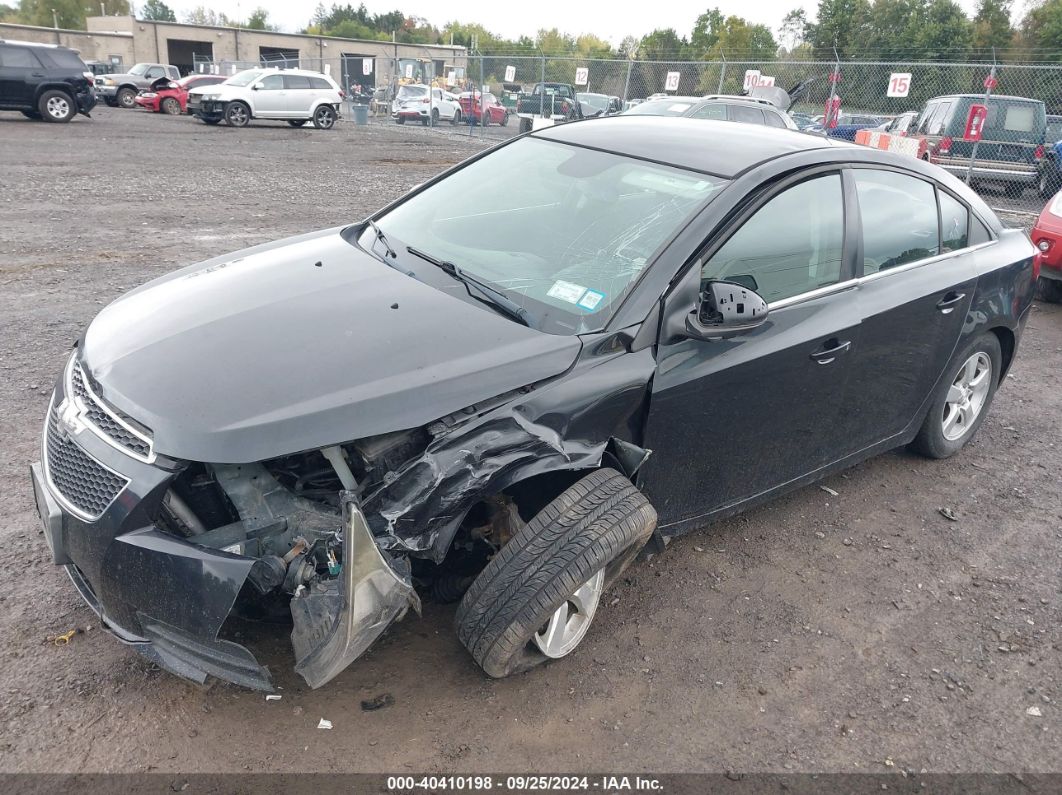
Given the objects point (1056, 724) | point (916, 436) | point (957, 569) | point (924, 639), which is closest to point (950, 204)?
point (916, 436)

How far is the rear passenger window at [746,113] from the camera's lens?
1352cm

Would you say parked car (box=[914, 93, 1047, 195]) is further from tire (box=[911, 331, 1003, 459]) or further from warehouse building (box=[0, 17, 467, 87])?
warehouse building (box=[0, 17, 467, 87])

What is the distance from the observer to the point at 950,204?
4.19 meters

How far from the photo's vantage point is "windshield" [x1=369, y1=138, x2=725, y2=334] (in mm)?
3010

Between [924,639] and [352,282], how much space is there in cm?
263

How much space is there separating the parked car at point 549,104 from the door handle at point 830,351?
2146 centimetres

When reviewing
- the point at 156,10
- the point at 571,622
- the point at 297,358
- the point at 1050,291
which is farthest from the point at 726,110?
the point at 156,10

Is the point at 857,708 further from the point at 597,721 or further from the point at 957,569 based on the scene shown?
the point at 957,569

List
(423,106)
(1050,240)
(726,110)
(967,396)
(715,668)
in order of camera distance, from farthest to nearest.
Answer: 1. (423,106)
2. (726,110)
3. (1050,240)
4. (967,396)
5. (715,668)

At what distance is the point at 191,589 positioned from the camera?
2277 millimetres

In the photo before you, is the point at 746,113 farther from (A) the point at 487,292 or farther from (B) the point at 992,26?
(B) the point at 992,26

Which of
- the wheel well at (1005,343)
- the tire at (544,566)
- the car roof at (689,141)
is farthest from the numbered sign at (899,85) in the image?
the tire at (544,566)

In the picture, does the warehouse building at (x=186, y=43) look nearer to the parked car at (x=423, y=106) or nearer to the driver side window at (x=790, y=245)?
the parked car at (x=423, y=106)

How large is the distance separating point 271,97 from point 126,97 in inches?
400
